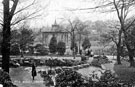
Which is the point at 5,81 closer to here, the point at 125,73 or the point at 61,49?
the point at 125,73

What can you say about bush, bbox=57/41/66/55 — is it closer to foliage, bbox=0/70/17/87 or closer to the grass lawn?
the grass lawn

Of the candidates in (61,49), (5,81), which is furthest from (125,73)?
(61,49)

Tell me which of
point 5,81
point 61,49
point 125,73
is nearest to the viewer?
point 5,81

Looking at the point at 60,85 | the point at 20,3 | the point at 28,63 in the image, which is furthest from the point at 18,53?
the point at 60,85

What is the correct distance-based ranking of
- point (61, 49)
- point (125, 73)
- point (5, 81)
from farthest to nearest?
point (61, 49) → point (125, 73) → point (5, 81)

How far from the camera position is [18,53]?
44625mm

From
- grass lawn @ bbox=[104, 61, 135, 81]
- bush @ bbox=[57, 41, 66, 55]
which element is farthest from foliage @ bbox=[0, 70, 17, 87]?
bush @ bbox=[57, 41, 66, 55]

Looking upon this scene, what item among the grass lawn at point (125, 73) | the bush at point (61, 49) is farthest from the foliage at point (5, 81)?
the bush at point (61, 49)

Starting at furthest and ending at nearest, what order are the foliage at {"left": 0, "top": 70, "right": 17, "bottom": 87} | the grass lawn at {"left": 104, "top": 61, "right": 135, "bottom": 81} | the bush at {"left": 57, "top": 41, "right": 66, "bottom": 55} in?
the bush at {"left": 57, "top": 41, "right": 66, "bottom": 55}, the grass lawn at {"left": 104, "top": 61, "right": 135, "bottom": 81}, the foliage at {"left": 0, "top": 70, "right": 17, "bottom": 87}

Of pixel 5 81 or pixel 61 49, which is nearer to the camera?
pixel 5 81

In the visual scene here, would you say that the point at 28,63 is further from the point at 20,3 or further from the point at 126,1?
the point at 126,1

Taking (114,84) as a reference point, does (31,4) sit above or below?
above

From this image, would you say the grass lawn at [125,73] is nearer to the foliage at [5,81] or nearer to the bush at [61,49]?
the foliage at [5,81]

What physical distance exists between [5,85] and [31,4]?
540cm
